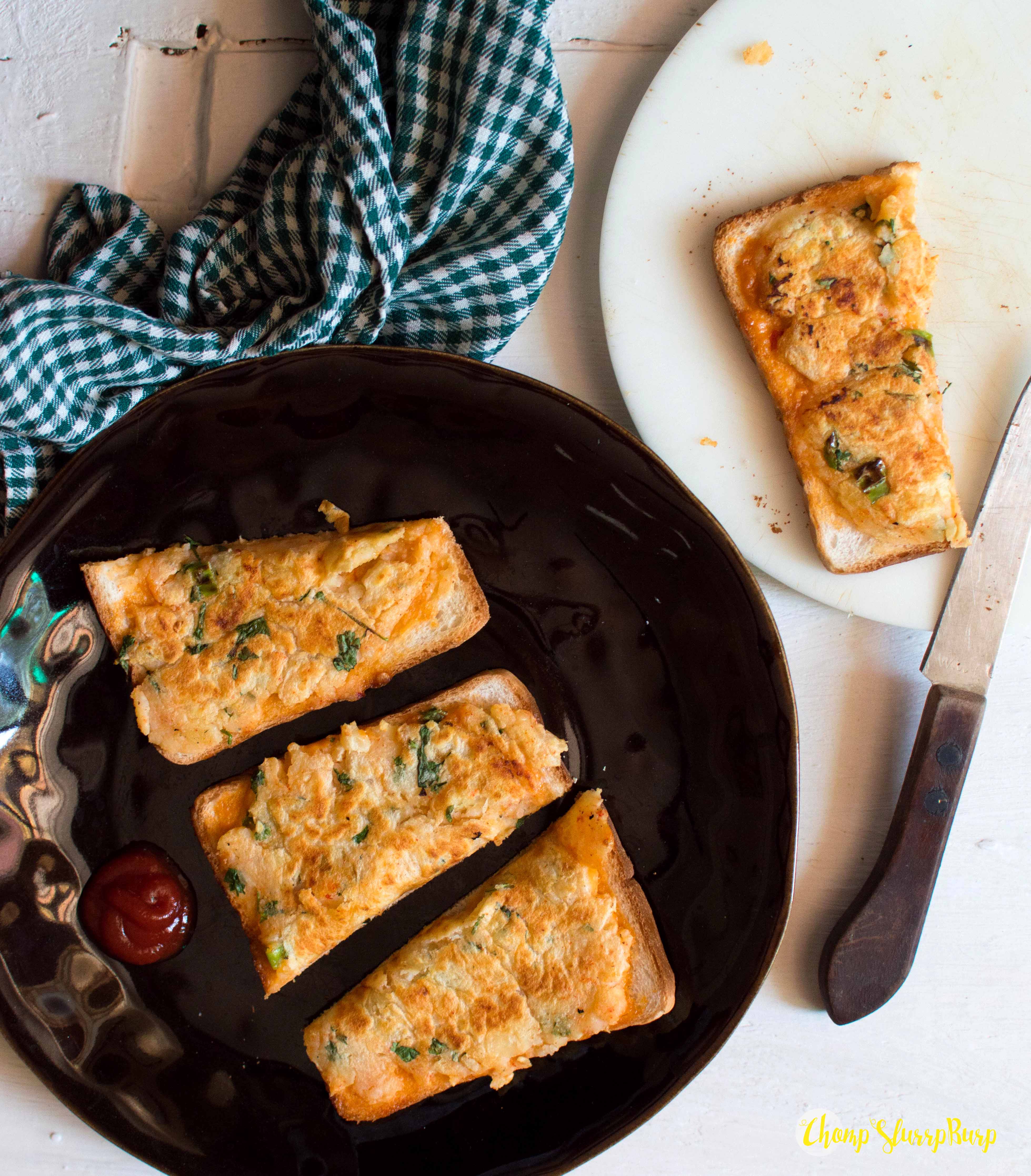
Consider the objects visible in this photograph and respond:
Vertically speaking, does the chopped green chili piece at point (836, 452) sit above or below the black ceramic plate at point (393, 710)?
above

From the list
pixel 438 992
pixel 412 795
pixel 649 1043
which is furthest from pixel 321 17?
pixel 649 1043

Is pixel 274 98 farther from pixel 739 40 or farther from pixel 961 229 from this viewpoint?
pixel 961 229

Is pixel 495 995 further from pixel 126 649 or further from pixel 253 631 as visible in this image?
pixel 126 649

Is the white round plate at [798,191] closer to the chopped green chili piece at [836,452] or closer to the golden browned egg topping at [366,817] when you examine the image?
the chopped green chili piece at [836,452]

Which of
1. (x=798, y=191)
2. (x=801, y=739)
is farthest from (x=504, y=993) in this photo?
(x=798, y=191)

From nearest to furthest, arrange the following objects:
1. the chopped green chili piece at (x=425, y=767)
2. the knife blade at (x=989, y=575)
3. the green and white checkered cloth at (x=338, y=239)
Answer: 1. the green and white checkered cloth at (x=338, y=239)
2. the chopped green chili piece at (x=425, y=767)
3. the knife blade at (x=989, y=575)

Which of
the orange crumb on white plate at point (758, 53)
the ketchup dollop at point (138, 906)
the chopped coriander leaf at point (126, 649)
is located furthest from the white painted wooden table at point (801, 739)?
the chopped coriander leaf at point (126, 649)

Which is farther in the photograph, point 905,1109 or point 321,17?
point 905,1109
